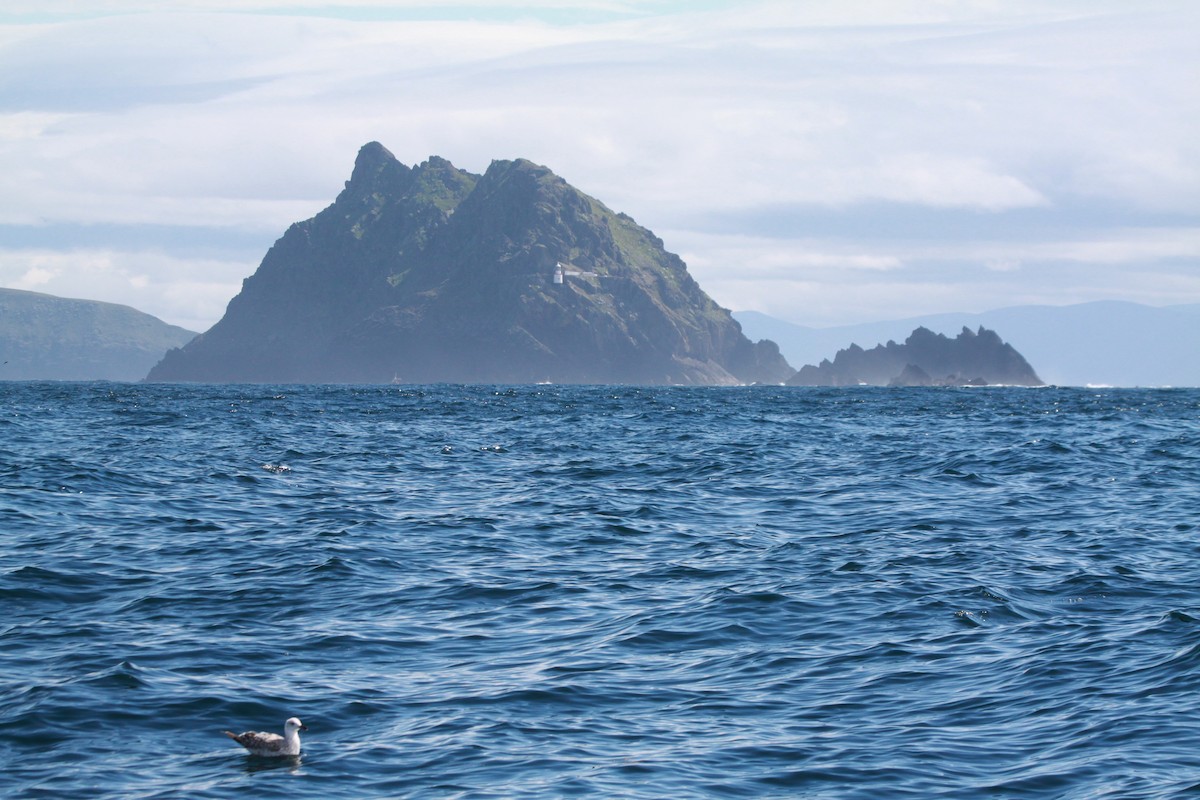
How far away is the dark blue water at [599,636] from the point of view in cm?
1375

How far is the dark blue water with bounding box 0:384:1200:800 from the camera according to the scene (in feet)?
45.1

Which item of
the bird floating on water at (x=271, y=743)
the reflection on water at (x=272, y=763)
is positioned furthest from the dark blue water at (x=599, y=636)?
the bird floating on water at (x=271, y=743)

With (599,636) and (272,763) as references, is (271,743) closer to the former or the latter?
(272,763)

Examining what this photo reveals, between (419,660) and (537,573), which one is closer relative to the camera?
(419,660)

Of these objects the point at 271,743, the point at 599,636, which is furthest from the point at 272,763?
the point at 599,636

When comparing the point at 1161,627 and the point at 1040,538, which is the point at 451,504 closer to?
the point at 1040,538

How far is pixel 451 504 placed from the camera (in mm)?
35625

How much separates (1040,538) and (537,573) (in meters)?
12.2

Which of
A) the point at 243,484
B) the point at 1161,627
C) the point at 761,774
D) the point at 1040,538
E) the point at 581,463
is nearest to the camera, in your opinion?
the point at 761,774

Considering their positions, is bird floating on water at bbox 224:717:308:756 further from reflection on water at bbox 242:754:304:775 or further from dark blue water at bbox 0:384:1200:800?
dark blue water at bbox 0:384:1200:800

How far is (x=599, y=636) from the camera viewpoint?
19.5m

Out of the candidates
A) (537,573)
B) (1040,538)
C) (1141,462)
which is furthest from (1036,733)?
(1141,462)

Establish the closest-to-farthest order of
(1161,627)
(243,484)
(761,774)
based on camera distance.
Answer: (761,774)
(1161,627)
(243,484)

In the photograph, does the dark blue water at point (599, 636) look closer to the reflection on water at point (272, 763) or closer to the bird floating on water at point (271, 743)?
the reflection on water at point (272, 763)
